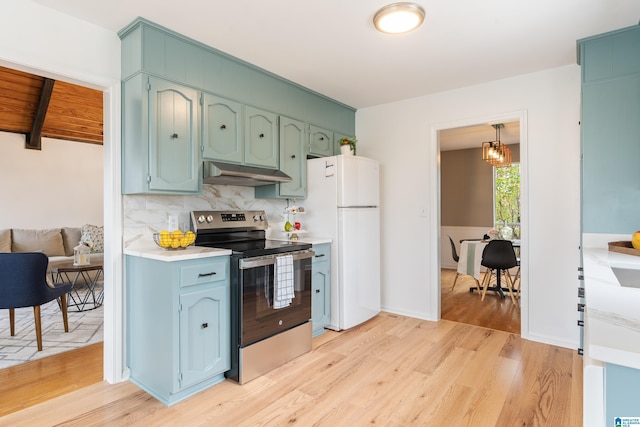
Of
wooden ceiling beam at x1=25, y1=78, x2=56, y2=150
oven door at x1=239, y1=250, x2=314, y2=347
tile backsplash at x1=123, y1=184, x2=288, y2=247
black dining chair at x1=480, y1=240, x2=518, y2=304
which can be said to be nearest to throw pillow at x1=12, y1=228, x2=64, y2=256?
wooden ceiling beam at x1=25, y1=78, x2=56, y2=150

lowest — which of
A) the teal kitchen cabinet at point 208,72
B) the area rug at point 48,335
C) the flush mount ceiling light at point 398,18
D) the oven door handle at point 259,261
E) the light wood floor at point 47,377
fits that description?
the light wood floor at point 47,377

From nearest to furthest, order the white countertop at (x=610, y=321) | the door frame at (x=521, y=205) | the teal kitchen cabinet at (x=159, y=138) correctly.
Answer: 1. the white countertop at (x=610, y=321)
2. the teal kitchen cabinet at (x=159, y=138)
3. the door frame at (x=521, y=205)

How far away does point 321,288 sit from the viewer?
3262mm

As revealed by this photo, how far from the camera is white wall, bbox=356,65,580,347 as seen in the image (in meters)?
2.96

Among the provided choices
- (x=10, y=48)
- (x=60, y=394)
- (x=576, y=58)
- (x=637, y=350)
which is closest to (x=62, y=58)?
(x=10, y=48)

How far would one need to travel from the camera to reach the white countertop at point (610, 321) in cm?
70

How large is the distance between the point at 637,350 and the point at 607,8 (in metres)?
2.34

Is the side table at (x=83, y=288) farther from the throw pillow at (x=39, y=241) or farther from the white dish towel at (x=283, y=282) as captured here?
the white dish towel at (x=283, y=282)

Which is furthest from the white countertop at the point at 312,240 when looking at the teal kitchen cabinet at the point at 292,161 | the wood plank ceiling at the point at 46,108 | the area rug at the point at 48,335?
the wood plank ceiling at the point at 46,108

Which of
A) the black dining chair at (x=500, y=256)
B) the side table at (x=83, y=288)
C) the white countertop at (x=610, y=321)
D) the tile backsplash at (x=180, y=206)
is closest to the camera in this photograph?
the white countertop at (x=610, y=321)

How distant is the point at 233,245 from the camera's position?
2.75 metres

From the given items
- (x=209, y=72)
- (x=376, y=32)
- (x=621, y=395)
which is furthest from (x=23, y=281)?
(x=621, y=395)

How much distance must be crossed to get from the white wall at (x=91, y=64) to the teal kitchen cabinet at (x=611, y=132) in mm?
3213

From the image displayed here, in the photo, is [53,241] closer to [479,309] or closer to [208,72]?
[208,72]
